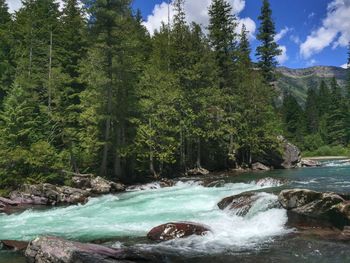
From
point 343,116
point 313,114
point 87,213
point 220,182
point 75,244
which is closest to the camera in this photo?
point 75,244

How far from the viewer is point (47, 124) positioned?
3067 centimetres

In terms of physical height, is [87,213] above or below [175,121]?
below

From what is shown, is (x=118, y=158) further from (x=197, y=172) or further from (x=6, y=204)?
(x=6, y=204)

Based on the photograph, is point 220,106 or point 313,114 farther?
point 313,114

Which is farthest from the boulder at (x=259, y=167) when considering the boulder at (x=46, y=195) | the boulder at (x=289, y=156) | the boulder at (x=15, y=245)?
the boulder at (x=15, y=245)

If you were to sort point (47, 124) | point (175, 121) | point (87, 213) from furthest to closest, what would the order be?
point (175, 121)
point (47, 124)
point (87, 213)

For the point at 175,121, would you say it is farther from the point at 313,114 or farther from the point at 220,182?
the point at 313,114

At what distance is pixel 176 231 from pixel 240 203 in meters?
4.78

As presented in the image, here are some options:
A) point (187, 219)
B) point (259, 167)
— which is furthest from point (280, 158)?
point (187, 219)

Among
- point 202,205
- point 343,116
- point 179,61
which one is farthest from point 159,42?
point 343,116

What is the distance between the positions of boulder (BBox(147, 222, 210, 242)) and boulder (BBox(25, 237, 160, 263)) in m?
2.37

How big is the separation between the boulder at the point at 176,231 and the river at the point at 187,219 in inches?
13.0

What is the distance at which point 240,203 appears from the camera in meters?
17.3

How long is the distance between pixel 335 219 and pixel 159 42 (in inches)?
1229
